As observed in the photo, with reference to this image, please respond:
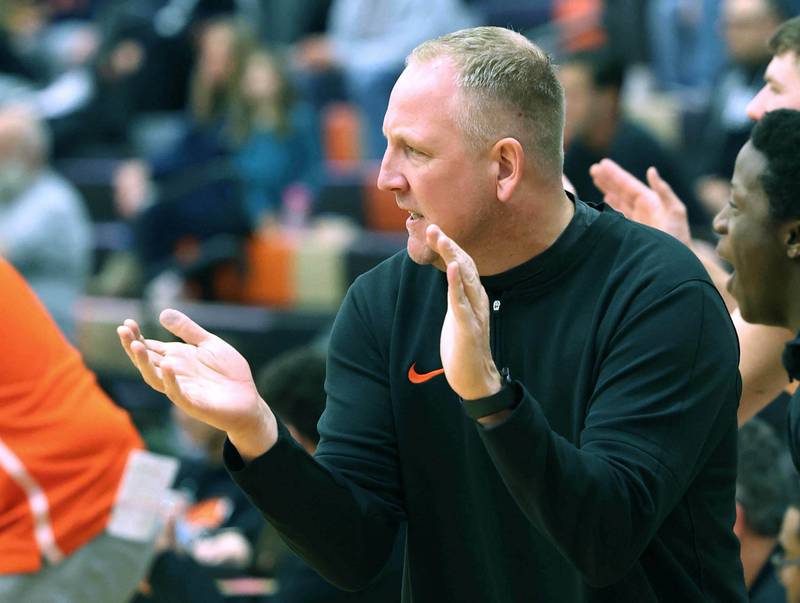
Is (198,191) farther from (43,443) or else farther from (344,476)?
(344,476)

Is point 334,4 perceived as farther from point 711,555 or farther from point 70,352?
point 711,555

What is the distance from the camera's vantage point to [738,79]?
6.42 meters

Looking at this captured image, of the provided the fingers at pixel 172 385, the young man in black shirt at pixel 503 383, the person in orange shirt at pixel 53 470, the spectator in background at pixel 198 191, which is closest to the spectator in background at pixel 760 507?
the young man in black shirt at pixel 503 383

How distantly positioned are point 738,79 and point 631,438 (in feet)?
16.2

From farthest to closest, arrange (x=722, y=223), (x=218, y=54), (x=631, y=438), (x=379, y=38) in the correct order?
(x=379, y=38)
(x=218, y=54)
(x=722, y=223)
(x=631, y=438)

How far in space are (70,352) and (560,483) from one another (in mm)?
1759

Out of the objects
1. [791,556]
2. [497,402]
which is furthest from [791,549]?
[497,402]

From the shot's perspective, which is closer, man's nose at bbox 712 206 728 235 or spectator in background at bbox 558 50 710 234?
man's nose at bbox 712 206 728 235

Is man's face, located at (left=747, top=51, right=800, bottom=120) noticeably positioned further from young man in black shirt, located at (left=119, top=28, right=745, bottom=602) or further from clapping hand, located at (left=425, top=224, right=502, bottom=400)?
clapping hand, located at (left=425, top=224, right=502, bottom=400)

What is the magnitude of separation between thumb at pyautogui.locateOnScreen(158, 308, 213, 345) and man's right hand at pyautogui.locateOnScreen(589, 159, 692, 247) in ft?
3.41

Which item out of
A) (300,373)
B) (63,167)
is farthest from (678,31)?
(300,373)

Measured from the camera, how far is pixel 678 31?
8.11 metres

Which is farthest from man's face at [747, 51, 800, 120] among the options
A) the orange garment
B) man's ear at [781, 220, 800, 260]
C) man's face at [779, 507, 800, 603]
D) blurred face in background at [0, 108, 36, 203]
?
blurred face in background at [0, 108, 36, 203]

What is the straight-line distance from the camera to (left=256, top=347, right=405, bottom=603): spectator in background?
10.0 feet
